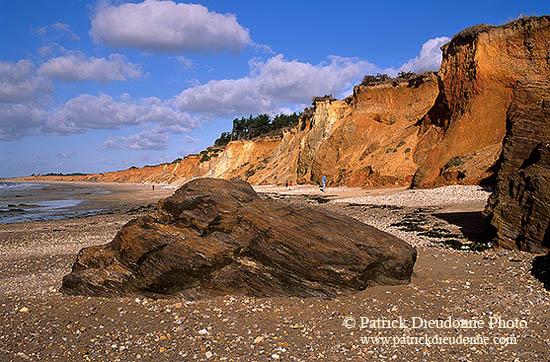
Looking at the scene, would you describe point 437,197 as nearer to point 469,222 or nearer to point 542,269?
point 469,222

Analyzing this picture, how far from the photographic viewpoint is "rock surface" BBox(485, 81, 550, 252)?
340 inches

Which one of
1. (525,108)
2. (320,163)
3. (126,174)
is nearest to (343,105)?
(320,163)

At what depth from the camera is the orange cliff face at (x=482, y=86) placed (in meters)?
23.0

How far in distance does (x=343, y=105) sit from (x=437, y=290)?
39.5 m

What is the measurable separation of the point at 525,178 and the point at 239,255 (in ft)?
25.3

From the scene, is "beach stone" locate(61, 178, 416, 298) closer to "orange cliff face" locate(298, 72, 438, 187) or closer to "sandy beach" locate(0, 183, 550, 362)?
"sandy beach" locate(0, 183, 550, 362)

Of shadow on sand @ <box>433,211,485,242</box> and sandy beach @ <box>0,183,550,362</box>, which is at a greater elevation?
shadow on sand @ <box>433,211,485,242</box>

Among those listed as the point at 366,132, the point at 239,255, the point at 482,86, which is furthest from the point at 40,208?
the point at 482,86

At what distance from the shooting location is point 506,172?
10.4 m

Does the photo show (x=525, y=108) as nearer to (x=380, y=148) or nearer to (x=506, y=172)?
(x=506, y=172)

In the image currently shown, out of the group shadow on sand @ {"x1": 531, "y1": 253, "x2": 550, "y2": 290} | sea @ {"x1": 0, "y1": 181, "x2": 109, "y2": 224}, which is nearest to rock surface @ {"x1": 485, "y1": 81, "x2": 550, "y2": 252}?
shadow on sand @ {"x1": 531, "y1": 253, "x2": 550, "y2": 290}

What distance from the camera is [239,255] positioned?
6984 millimetres

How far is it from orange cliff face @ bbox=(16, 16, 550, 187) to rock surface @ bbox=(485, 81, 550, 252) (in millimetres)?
1277

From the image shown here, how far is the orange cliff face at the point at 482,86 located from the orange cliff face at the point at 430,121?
0.06 metres
